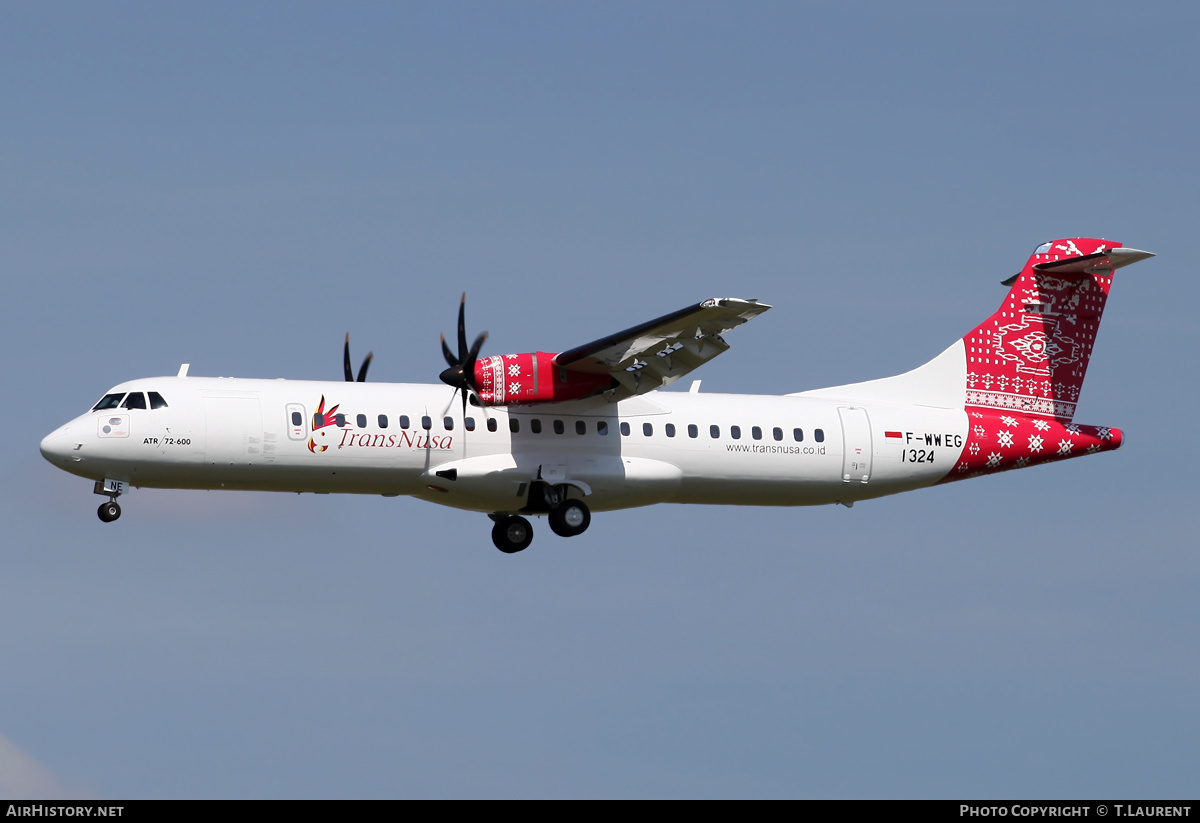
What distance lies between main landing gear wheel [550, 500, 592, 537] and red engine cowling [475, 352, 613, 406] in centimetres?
204

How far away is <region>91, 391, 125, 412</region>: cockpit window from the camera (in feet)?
94.1

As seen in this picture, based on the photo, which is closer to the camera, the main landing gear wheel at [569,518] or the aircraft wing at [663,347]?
the aircraft wing at [663,347]

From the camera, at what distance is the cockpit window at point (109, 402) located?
28688mm

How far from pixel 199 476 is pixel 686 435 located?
908 cm

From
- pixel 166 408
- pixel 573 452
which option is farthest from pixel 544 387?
pixel 166 408

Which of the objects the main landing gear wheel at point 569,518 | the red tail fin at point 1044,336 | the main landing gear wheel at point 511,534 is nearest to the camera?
the main landing gear wheel at point 569,518

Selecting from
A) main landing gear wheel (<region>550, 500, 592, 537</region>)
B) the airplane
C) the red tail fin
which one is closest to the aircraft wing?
the airplane

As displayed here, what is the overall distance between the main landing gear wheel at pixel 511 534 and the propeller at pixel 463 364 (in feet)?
9.62

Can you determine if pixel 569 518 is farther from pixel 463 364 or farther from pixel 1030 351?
pixel 1030 351

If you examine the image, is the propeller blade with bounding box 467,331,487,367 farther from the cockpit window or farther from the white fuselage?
the cockpit window

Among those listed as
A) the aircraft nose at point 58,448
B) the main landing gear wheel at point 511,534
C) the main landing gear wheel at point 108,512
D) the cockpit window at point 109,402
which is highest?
the cockpit window at point 109,402

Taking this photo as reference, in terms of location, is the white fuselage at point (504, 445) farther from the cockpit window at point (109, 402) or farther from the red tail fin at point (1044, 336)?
the red tail fin at point (1044, 336)

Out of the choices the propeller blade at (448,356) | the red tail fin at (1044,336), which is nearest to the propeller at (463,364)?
the propeller blade at (448,356)
